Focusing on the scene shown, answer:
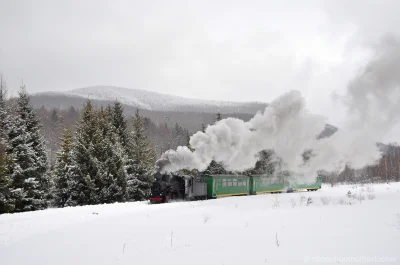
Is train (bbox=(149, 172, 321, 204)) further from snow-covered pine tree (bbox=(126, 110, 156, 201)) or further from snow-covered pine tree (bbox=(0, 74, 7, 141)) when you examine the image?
snow-covered pine tree (bbox=(0, 74, 7, 141))

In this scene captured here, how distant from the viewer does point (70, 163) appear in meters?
30.5

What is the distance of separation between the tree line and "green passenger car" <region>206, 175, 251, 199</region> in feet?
27.7

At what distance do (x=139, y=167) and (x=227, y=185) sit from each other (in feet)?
35.2

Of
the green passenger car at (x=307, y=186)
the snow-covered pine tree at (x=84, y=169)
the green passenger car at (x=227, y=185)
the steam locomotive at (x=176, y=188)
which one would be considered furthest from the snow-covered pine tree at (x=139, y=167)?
the green passenger car at (x=307, y=186)

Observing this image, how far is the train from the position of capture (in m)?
25.4

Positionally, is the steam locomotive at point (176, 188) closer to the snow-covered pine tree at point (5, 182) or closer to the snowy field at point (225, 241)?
the snow-covered pine tree at point (5, 182)

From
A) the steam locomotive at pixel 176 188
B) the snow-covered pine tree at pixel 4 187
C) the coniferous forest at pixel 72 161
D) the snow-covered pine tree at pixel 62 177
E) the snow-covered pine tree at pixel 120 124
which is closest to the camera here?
the snow-covered pine tree at pixel 4 187

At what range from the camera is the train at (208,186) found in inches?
1000

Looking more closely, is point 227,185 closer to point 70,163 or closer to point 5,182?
point 70,163

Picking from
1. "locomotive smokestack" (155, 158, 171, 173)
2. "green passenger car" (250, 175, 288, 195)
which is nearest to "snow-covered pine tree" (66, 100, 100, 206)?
"locomotive smokestack" (155, 158, 171, 173)

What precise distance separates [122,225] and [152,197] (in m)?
13.4

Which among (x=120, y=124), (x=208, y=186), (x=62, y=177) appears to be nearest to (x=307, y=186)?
(x=208, y=186)

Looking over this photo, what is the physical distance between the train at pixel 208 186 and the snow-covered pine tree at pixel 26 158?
9.56 metres

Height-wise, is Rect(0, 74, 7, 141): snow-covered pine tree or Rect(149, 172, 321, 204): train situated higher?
Rect(0, 74, 7, 141): snow-covered pine tree
